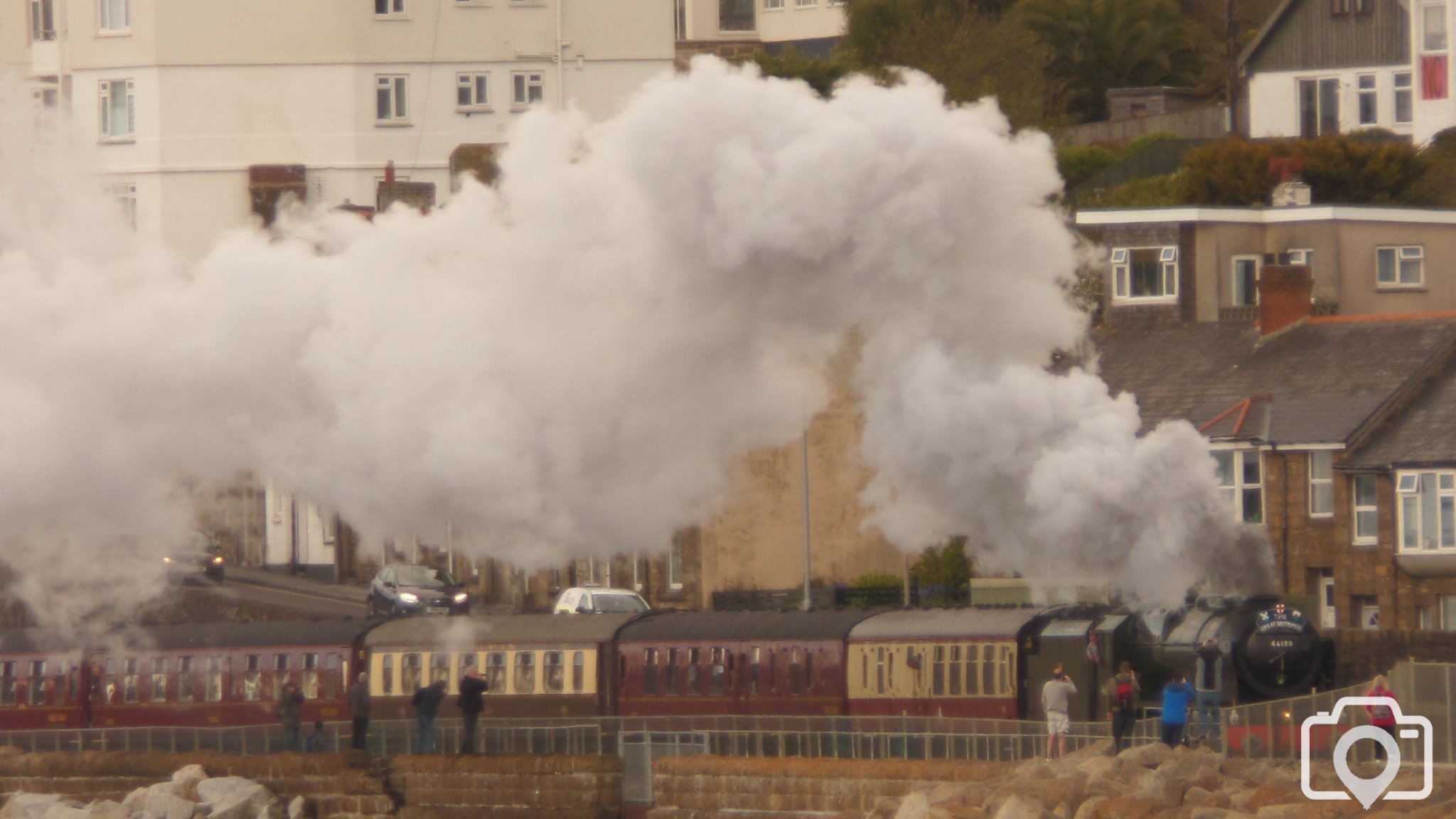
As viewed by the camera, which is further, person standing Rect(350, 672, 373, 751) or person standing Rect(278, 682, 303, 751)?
person standing Rect(278, 682, 303, 751)

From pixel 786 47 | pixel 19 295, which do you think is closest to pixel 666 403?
pixel 19 295

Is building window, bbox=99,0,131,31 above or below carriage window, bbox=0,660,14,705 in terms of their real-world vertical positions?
above

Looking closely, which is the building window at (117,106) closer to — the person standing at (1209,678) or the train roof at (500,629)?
the train roof at (500,629)

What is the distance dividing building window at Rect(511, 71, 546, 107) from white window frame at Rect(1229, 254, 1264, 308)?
2134 centimetres

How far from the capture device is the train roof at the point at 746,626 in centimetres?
4638

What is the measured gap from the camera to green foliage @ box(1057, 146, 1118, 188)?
81.4 metres

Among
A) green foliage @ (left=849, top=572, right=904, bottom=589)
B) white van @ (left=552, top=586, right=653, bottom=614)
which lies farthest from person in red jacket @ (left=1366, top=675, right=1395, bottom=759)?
green foliage @ (left=849, top=572, right=904, bottom=589)

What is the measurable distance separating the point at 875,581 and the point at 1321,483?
11.1 metres

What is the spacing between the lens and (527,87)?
77.5 metres

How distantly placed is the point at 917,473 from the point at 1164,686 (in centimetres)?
480

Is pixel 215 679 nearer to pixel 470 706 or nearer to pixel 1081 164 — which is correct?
pixel 470 706

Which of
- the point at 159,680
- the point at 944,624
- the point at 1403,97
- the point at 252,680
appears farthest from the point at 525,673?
the point at 1403,97

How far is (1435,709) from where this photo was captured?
3812 cm

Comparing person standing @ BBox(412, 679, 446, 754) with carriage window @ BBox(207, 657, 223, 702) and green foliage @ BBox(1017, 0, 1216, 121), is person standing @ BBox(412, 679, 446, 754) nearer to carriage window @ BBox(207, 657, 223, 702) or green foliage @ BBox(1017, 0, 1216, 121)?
carriage window @ BBox(207, 657, 223, 702)
